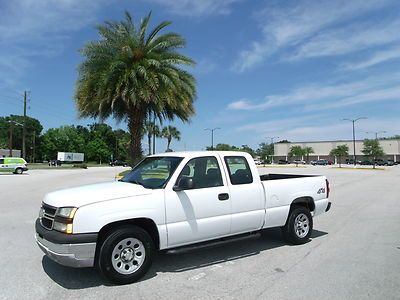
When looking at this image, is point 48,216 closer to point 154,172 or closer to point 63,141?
point 154,172

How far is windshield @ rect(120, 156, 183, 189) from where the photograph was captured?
20.0 ft

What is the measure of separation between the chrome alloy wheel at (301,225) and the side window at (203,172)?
2.08 metres

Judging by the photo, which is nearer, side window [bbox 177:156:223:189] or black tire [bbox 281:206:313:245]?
side window [bbox 177:156:223:189]

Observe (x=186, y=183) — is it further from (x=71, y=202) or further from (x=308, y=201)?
(x=308, y=201)

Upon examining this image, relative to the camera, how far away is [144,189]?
580cm

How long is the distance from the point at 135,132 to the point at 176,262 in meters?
15.9

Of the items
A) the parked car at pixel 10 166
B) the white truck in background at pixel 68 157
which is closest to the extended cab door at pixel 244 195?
the parked car at pixel 10 166

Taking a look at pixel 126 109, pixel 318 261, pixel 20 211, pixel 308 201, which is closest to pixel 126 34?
pixel 126 109

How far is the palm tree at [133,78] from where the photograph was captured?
65.0 ft

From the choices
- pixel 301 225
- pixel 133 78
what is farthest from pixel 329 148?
pixel 301 225

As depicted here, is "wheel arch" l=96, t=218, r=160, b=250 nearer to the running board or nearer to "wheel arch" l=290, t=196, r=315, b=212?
the running board

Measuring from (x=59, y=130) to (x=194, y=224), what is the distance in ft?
405

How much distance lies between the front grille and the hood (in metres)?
0.07

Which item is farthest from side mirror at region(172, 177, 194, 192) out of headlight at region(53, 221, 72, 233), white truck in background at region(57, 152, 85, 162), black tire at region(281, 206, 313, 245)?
white truck in background at region(57, 152, 85, 162)
